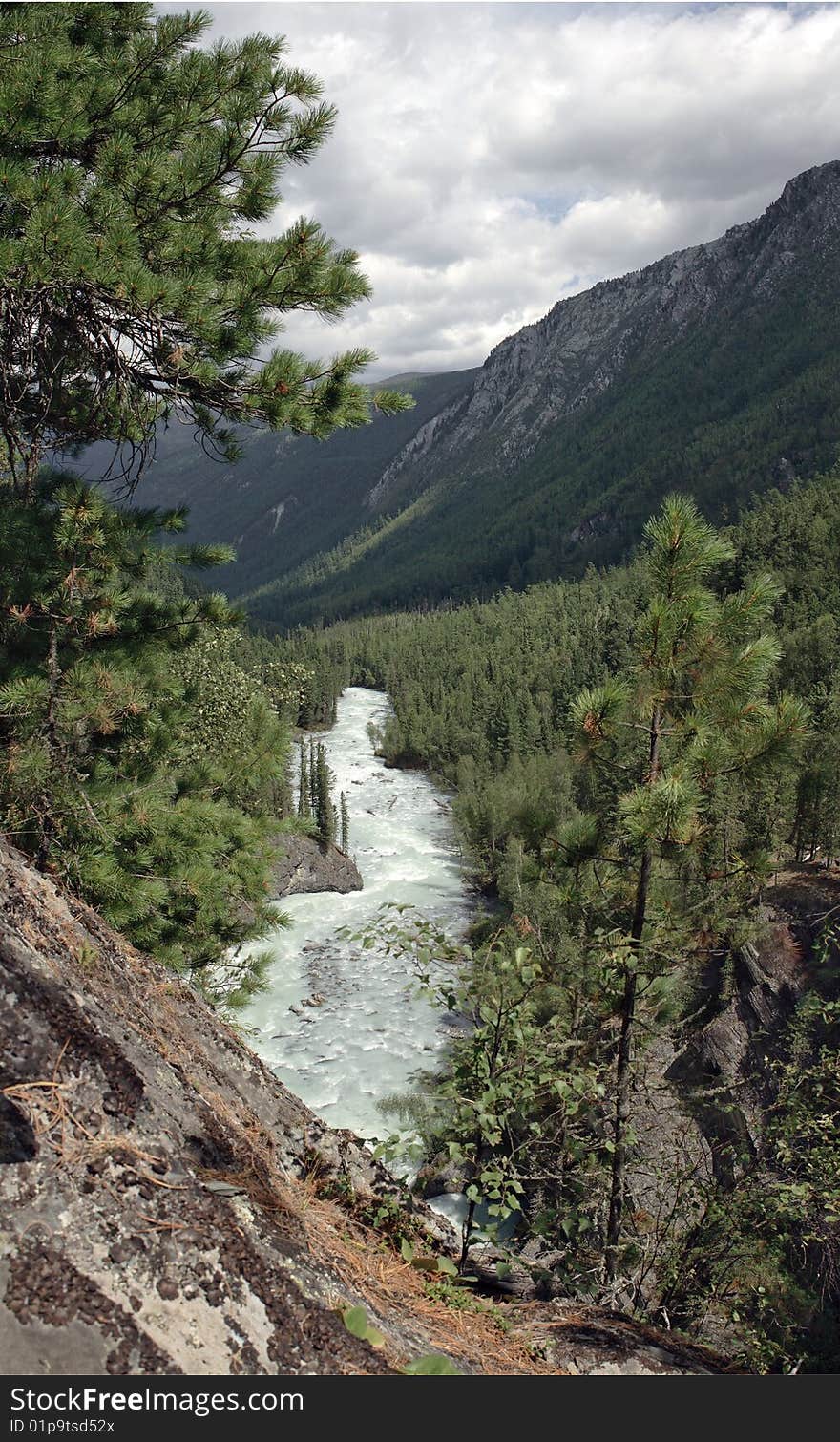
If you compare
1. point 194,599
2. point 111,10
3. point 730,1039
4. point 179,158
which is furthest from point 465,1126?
point 730,1039

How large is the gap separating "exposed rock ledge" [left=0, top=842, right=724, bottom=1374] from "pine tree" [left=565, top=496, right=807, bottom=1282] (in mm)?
1921

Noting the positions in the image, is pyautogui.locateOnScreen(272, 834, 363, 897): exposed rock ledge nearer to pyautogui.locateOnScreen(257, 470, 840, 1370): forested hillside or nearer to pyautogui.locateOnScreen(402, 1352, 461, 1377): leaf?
pyautogui.locateOnScreen(257, 470, 840, 1370): forested hillside

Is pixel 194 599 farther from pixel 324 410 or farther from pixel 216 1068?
pixel 216 1068

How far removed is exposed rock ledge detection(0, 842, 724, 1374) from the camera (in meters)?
2.42

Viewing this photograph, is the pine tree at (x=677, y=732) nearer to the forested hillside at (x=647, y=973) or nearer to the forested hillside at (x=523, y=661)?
the forested hillside at (x=647, y=973)

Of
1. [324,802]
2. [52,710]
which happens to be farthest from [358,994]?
[52,710]

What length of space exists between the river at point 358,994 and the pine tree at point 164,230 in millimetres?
9301

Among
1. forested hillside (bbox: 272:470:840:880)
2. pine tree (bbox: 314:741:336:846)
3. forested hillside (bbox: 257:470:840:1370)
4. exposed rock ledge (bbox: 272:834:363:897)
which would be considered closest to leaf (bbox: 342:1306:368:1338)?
forested hillside (bbox: 257:470:840:1370)

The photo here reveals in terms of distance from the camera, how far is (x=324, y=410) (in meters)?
5.95

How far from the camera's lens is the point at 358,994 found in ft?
132

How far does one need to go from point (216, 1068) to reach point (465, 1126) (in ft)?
5.87

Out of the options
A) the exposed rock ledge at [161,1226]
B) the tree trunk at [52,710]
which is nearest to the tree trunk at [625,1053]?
the exposed rock ledge at [161,1226]

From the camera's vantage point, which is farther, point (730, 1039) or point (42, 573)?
point (730, 1039)
